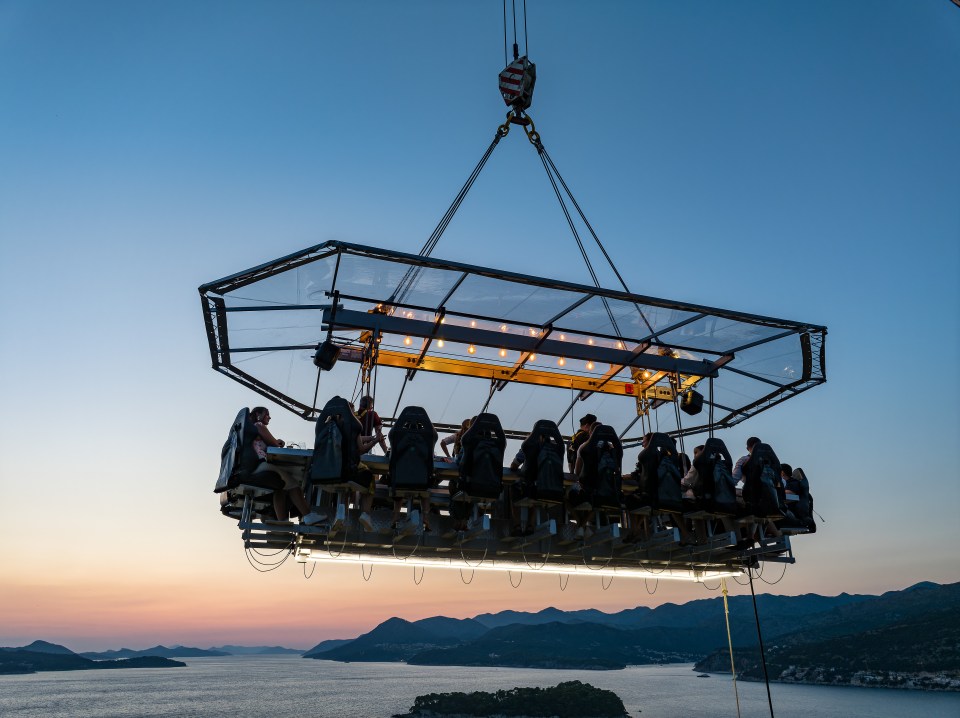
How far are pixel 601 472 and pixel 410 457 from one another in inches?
83.2

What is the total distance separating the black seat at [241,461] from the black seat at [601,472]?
3240mm

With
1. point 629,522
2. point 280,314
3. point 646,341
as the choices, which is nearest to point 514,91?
point 646,341

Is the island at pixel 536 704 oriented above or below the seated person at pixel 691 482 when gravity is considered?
below

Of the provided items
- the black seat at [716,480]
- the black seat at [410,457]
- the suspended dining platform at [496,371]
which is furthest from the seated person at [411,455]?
the black seat at [716,480]

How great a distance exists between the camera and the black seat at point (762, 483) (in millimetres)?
7902

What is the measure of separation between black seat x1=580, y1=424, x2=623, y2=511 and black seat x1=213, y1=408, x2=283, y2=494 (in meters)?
3.24

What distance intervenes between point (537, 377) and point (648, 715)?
116 m

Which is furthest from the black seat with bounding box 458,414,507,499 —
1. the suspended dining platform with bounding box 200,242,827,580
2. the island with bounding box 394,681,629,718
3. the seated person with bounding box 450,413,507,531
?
the island with bounding box 394,681,629,718

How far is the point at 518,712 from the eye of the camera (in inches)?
4031

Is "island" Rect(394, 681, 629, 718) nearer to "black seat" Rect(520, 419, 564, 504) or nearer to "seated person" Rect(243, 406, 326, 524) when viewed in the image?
"black seat" Rect(520, 419, 564, 504)

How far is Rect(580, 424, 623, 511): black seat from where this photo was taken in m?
7.29

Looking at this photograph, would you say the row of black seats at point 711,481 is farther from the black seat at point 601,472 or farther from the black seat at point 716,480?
the black seat at point 601,472

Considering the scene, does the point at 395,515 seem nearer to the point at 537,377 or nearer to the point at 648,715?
the point at 537,377

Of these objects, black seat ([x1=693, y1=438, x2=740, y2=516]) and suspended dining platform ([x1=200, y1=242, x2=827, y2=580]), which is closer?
suspended dining platform ([x1=200, y1=242, x2=827, y2=580])
